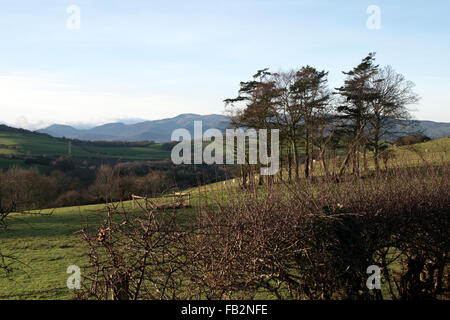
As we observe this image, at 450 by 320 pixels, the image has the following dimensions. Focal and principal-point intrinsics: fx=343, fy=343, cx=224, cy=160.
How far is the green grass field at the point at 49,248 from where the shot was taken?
19.7 ft

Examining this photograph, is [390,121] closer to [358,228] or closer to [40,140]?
[358,228]

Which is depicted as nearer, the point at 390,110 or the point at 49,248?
the point at 49,248

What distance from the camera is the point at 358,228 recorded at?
393 cm

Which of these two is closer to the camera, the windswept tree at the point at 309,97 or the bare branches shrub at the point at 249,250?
the bare branches shrub at the point at 249,250

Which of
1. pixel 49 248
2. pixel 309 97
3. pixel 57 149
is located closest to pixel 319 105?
pixel 309 97

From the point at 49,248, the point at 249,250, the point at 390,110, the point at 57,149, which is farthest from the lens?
the point at 57,149

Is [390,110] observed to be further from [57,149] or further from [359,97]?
[57,149]

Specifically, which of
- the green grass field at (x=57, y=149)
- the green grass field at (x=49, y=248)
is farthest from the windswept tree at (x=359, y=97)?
the green grass field at (x=57, y=149)

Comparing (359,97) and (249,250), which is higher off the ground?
(359,97)

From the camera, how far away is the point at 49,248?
14164 millimetres

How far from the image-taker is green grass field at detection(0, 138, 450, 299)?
236 inches

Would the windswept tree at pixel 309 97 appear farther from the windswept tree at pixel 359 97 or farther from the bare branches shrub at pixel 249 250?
the bare branches shrub at pixel 249 250
